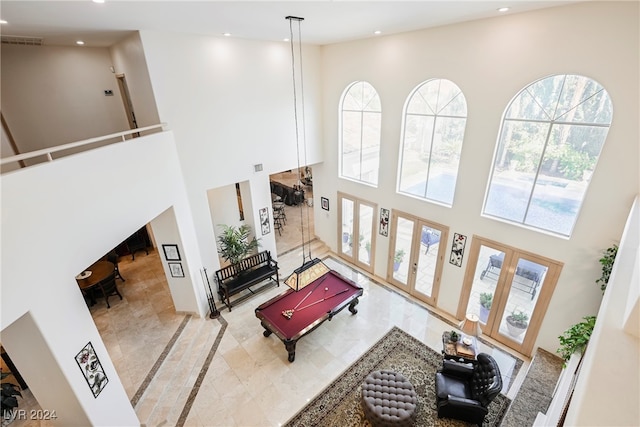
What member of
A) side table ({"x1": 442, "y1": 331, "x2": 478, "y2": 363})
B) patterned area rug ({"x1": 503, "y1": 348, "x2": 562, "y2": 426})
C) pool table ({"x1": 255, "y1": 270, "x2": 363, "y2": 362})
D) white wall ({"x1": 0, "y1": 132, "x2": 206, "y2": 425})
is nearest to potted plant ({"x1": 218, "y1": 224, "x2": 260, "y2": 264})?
pool table ({"x1": 255, "y1": 270, "x2": 363, "y2": 362})

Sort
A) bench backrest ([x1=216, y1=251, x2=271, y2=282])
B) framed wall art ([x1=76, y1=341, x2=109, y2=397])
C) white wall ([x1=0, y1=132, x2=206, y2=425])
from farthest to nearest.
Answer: bench backrest ([x1=216, y1=251, x2=271, y2=282]) < framed wall art ([x1=76, y1=341, x2=109, y2=397]) < white wall ([x1=0, y1=132, x2=206, y2=425])

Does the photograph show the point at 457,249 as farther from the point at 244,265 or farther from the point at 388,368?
the point at 244,265

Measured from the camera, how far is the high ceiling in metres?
3.99

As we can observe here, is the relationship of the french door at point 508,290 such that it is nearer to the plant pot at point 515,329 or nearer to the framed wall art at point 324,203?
the plant pot at point 515,329

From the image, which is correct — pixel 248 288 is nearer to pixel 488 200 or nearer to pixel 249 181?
pixel 249 181

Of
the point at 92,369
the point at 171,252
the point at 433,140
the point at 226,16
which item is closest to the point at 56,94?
the point at 171,252

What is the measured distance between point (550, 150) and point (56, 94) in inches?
407

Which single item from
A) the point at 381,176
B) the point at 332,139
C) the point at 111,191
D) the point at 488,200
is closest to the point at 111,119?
the point at 111,191

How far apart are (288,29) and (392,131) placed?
10.4 feet

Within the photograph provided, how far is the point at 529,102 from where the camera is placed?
5.07m

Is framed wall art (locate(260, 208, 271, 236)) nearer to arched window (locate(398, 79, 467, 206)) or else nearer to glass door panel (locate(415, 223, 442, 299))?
arched window (locate(398, 79, 467, 206))

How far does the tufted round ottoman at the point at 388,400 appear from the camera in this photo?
4.46m

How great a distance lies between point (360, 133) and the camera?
8.05 metres

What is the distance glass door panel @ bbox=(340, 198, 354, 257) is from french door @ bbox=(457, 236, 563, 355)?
3.58m
